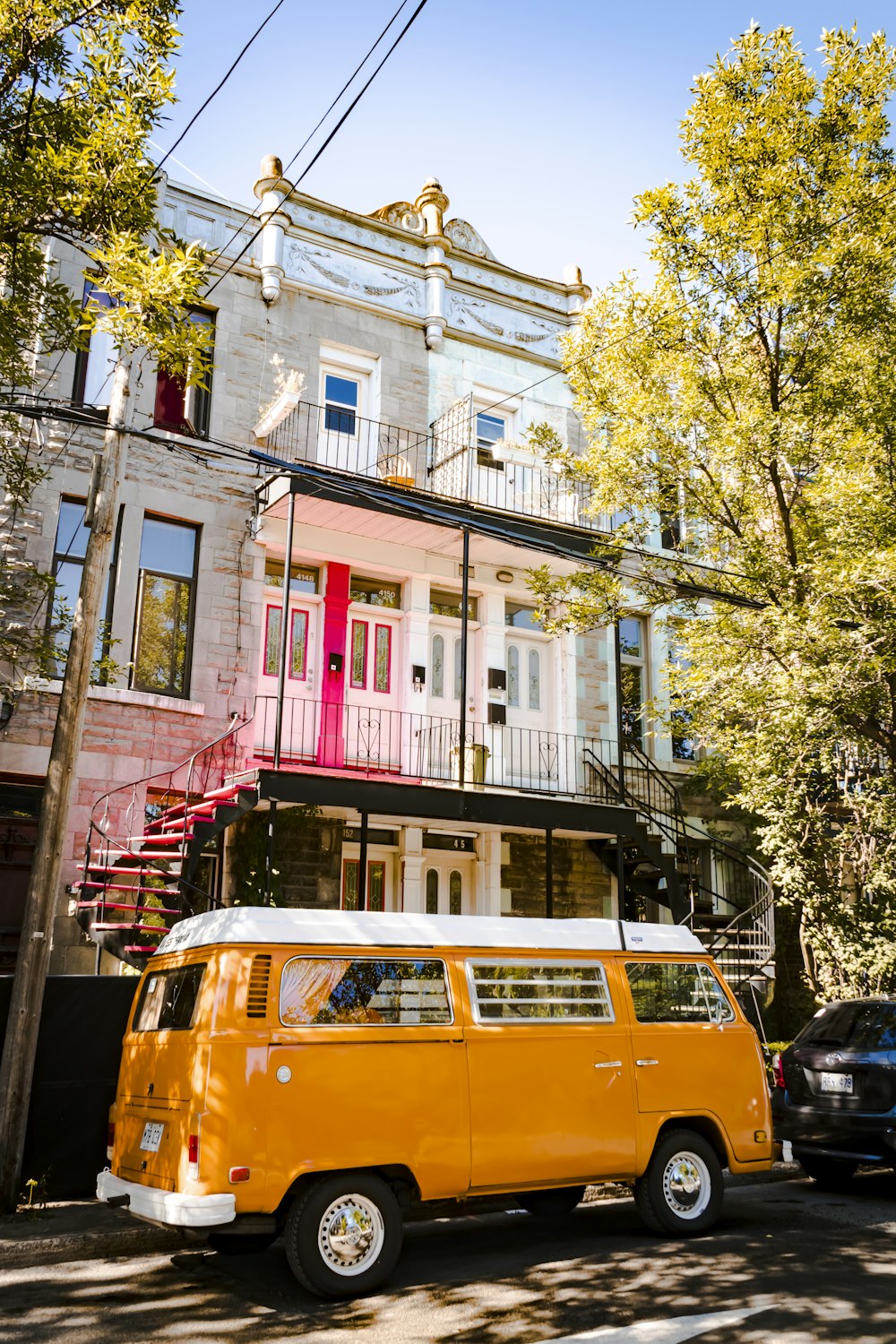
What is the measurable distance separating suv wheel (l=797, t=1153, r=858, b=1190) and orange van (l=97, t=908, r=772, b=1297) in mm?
2058

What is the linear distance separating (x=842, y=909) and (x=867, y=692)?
11.7ft

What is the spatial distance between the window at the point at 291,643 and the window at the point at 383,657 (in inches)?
46.6

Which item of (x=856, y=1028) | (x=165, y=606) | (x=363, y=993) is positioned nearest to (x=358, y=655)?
(x=165, y=606)

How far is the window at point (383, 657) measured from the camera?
637 inches

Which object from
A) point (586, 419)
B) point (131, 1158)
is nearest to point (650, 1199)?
point (131, 1158)

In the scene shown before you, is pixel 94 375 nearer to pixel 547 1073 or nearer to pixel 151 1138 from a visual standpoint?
pixel 151 1138

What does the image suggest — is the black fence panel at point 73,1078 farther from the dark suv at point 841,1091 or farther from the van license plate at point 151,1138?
the dark suv at point 841,1091

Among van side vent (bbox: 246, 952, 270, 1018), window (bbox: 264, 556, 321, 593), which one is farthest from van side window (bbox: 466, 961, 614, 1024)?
window (bbox: 264, 556, 321, 593)

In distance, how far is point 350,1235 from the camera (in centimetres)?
636

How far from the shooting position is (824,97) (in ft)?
45.4

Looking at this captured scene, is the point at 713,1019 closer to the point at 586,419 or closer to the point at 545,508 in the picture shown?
the point at 586,419

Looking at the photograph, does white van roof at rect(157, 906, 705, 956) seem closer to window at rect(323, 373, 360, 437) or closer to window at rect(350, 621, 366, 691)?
window at rect(350, 621, 366, 691)

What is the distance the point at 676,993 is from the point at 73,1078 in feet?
16.4

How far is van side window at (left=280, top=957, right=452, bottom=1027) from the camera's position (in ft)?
21.8
